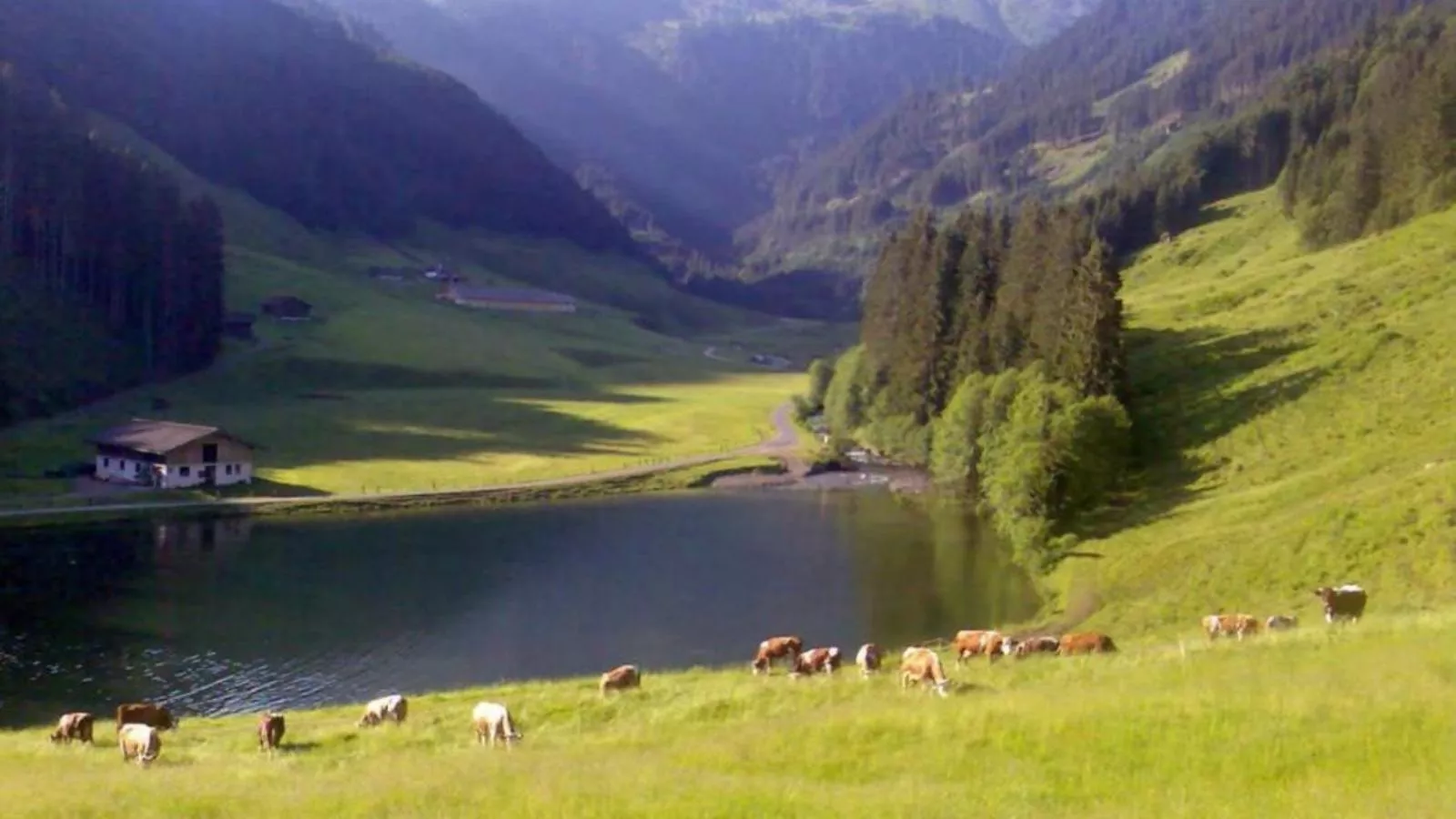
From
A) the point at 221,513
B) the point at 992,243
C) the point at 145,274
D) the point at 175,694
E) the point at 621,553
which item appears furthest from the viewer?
the point at 145,274

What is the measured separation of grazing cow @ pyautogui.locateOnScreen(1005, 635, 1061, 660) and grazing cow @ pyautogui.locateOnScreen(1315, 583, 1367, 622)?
8.61 metres

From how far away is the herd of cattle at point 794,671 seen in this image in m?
27.9

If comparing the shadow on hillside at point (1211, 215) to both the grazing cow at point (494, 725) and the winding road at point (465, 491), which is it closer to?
the winding road at point (465, 491)

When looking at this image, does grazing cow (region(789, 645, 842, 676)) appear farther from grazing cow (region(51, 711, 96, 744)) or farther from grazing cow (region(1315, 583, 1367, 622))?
A: grazing cow (region(51, 711, 96, 744))

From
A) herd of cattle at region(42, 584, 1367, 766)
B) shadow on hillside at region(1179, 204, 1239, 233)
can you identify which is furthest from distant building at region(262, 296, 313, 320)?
herd of cattle at region(42, 584, 1367, 766)

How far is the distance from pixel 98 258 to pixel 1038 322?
105547 millimetres

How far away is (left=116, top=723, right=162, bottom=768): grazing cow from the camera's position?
27672 millimetres

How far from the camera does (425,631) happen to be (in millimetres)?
63812

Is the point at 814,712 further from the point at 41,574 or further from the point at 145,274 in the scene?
the point at 145,274

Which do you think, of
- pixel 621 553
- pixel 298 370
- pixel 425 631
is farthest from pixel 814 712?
pixel 298 370

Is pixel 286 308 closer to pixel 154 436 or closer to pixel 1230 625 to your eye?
pixel 154 436

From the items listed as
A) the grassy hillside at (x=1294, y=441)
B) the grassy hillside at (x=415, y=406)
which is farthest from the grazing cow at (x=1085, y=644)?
the grassy hillside at (x=415, y=406)

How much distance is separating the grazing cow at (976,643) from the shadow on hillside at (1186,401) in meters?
36.7

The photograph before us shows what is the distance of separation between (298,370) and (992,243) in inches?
3335
